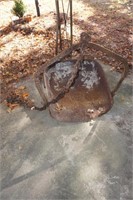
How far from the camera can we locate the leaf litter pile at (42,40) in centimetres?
556

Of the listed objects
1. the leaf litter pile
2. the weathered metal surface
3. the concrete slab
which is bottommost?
the concrete slab

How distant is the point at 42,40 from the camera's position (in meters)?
7.07

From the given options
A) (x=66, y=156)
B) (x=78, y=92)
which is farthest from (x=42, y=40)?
(x=66, y=156)

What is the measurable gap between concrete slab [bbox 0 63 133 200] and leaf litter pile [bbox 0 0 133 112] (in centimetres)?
65

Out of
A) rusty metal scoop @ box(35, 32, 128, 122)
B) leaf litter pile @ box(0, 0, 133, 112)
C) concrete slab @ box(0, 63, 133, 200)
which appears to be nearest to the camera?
concrete slab @ box(0, 63, 133, 200)

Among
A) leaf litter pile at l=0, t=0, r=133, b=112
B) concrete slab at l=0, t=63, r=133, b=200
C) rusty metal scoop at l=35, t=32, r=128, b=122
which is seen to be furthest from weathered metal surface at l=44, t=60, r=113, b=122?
leaf litter pile at l=0, t=0, r=133, b=112

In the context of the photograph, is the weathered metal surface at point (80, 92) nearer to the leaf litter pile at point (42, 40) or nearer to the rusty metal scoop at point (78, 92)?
the rusty metal scoop at point (78, 92)

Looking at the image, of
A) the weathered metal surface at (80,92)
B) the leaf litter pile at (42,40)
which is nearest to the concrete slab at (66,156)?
the weathered metal surface at (80,92)

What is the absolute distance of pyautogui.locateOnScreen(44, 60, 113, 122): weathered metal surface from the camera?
4469 millimetres

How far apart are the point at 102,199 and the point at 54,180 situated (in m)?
0.69

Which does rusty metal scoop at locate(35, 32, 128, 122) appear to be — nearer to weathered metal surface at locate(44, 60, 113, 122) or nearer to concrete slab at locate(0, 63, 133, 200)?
weathered metal surface at locate(44, 60, 113, 122)

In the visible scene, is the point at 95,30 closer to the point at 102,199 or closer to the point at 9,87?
the point at 9,87

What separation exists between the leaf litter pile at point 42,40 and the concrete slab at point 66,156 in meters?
0.65

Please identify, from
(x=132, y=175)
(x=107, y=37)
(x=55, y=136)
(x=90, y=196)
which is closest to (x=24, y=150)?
(x=55, y=136)
